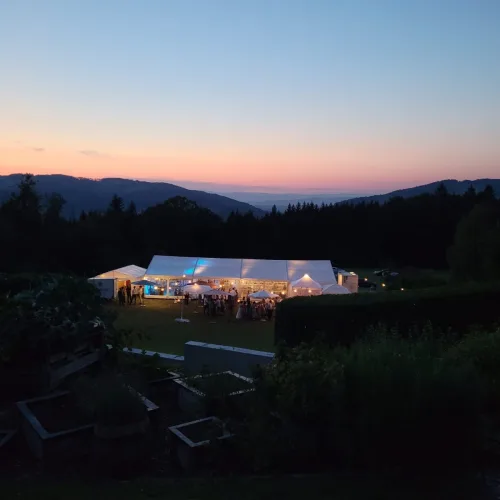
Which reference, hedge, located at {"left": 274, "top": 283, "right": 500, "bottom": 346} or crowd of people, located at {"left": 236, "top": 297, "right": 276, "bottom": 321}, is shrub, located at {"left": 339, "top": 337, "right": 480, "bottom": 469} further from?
crowd of people, located at {"left": 236, "top": 297, "right": 276, "bottom": 321}

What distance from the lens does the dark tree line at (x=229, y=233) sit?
33.7 metres

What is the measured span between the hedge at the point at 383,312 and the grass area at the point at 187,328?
12.0ft

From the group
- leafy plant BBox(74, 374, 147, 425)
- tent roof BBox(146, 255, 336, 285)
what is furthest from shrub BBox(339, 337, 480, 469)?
tent roof BBox(146, 255, 336, 285)

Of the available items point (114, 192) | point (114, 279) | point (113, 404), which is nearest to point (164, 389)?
point (113, 404)

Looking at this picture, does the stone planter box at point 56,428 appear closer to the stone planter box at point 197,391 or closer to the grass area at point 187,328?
the stone planter box at point 197,391

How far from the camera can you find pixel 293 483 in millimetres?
2957

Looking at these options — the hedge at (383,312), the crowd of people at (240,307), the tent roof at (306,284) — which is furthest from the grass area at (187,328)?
the hedge at (383,312)

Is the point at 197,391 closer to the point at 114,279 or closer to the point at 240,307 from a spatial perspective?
the point at 240,307

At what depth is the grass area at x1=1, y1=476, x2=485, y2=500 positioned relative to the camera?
274 cm

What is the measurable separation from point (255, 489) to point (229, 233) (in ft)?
123

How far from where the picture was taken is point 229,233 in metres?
40.2

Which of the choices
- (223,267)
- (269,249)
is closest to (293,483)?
(223,267)

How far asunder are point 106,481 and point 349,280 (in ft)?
70.6

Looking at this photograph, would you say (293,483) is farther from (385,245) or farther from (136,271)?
(385,245)
